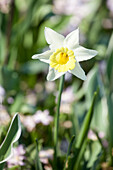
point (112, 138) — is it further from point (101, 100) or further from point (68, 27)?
point (68, 27)

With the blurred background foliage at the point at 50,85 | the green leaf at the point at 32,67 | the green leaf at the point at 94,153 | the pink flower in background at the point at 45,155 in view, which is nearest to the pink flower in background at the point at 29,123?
the blurred background foliage at the point at 50,85

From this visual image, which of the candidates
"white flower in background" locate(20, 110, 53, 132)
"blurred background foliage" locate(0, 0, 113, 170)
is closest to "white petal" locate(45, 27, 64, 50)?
"blurred background foliage" locate(0, 0, 113, 170)

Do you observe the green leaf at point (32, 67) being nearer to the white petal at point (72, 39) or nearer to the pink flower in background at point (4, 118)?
the pink flower in background at point (4, 118)

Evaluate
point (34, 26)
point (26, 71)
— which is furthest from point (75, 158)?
point (34, 26)

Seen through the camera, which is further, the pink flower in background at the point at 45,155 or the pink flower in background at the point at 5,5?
the pink flower in background at the point at 5,5

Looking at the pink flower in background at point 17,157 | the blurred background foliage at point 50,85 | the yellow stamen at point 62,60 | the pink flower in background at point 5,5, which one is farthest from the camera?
the pink flower in background at point 5,5

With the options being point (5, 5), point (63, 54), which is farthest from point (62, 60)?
point (5, 5)

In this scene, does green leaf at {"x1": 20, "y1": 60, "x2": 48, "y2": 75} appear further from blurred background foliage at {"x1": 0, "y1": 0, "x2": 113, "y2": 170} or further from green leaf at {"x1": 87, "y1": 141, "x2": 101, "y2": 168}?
green leaf at {"x1": 87, "y1": 141, "x2": 101, "y2": 168}
